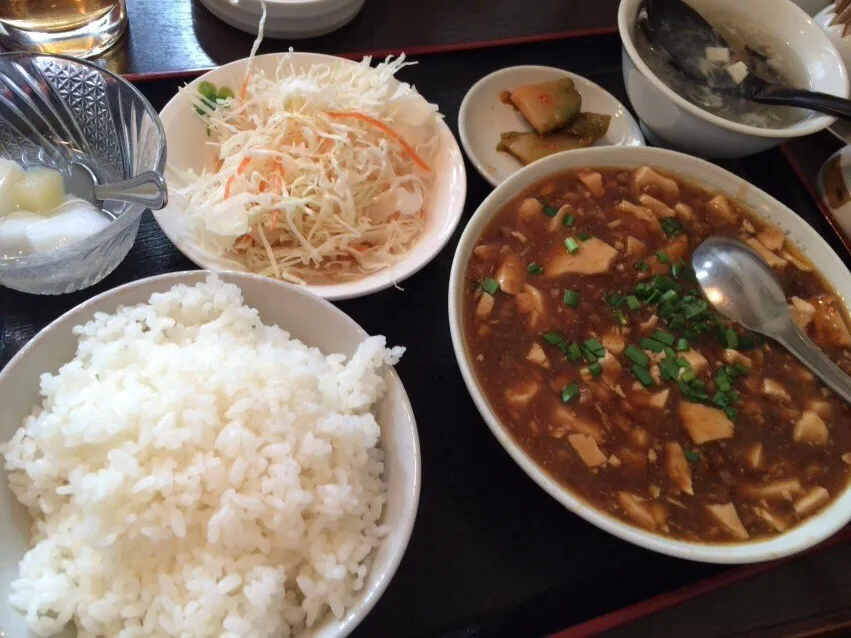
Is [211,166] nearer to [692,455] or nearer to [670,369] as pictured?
[670,369]

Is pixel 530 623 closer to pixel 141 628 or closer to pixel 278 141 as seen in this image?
pixel 141 628

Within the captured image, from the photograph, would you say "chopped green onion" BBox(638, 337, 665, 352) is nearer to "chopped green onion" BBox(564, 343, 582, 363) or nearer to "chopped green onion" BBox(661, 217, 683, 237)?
"chopped green onion" BBox(564, 343, 582, 363)

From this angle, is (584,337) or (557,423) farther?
(584,337)

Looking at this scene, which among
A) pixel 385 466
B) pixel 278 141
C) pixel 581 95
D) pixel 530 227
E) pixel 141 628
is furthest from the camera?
pixel 581 95

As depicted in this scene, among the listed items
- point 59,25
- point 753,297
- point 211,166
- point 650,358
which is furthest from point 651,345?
point 59,25

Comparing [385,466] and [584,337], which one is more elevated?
[584,337]

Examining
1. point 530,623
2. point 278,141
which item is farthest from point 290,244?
point 530,623

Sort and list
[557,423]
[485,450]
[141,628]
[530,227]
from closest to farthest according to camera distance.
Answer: [141,628] → [557,423] → [485,450] → [530,227]
